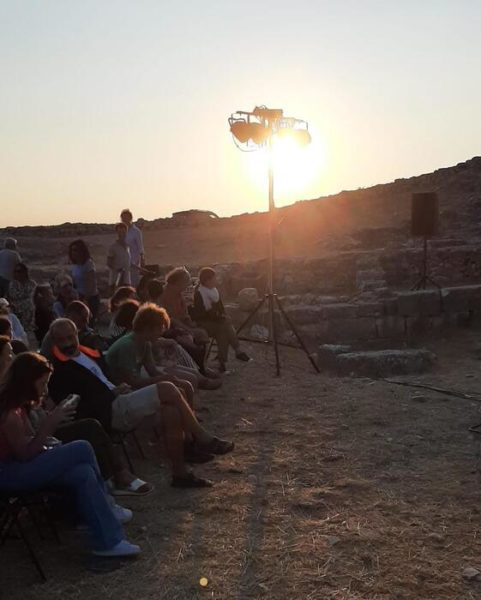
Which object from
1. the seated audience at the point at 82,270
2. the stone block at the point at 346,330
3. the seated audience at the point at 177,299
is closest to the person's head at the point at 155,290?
the seated audience at the point at 177,299

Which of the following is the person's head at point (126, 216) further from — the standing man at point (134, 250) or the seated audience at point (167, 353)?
the seated audience at point (167, 353)

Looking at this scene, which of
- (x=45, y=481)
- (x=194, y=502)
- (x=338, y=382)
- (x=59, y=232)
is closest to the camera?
(x=45, y=481)

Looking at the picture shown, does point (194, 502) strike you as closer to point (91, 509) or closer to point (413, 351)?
point (91, 509)

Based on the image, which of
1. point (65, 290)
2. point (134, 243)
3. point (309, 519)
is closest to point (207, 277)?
point (65, 290)

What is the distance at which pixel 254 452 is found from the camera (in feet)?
19.5

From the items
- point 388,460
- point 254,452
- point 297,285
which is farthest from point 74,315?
point 297,285

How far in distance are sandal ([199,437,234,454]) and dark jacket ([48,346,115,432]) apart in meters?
1.03

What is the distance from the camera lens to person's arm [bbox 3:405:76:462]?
376 cm

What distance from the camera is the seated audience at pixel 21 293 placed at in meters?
8.80

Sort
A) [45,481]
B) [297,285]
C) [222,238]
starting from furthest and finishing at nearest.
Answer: [222,238] < [297,285] < [45,481]

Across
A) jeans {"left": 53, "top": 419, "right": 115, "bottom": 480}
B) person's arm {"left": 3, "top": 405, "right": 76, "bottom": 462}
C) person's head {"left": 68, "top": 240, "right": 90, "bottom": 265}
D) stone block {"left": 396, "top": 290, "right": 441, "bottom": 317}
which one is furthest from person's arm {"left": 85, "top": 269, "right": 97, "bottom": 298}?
person's arm {"left": 3, "top": 405, "right": 76, "bottom": 462}

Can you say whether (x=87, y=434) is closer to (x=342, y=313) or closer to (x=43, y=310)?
(x=43, y=310)

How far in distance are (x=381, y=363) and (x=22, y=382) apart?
5929 mm

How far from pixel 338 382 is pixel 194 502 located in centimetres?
400
